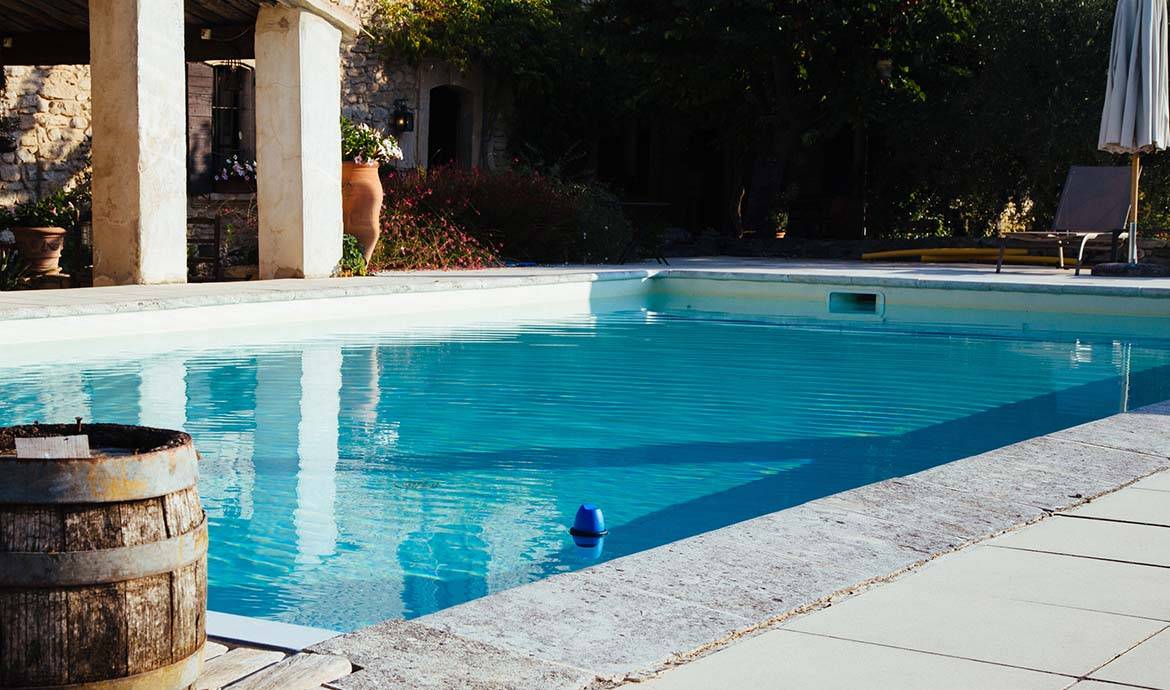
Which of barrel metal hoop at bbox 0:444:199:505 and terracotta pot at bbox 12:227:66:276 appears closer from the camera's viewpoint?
barrel metal hoop at bbox 0:444:199:505

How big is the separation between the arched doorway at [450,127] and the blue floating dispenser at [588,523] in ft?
40.1

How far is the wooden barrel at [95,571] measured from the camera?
1923mm

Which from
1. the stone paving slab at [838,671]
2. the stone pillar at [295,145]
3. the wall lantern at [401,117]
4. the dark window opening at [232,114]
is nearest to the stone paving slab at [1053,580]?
the stone paving slab at [838,671]

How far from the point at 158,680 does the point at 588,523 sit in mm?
2004

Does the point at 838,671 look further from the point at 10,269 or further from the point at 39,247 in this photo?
the point at 39,247

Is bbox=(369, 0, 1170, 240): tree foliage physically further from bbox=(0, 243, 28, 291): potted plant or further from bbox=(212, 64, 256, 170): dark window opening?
bbox=(0, 243, 28, 291): potted plant

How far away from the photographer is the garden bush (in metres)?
12.2

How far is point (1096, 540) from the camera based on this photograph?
10.1ft

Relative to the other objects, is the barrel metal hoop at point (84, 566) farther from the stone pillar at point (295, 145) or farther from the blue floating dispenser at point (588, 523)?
the stone pillar at point (295, 145)

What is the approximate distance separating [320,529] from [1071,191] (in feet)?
34.5

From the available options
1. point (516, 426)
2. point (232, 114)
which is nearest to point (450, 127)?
point (232, 114)

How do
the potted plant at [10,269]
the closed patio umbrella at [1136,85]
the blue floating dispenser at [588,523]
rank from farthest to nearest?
the closed patio umbrella at [1136,85] → the potted plant at [10,269] → the blue floating dispenser at [588,523]

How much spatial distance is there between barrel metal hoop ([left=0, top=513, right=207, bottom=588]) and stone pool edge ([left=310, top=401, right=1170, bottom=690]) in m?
0.36

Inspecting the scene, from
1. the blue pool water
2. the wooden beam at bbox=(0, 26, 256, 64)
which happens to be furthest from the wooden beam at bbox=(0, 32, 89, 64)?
the blue pool water
